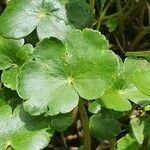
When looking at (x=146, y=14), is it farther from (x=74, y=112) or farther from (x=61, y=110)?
(x=61, y=110)

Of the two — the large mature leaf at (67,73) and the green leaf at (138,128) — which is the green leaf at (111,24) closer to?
the green leaf at (138,128)

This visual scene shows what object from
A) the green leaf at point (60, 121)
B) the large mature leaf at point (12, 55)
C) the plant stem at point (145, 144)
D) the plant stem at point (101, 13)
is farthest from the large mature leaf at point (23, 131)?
the plant stem at point (101, 13)

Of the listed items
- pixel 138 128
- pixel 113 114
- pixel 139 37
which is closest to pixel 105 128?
pixel 113 114

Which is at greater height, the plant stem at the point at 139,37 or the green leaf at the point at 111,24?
the green leaf at the point at 111,24

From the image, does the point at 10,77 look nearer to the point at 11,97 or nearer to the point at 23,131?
the point at 11,97

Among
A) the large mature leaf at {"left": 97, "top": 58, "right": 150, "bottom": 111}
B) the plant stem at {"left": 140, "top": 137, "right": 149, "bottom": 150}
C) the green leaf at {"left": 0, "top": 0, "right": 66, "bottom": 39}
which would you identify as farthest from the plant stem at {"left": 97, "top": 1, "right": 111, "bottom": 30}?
the plant stem at {"left": 140, "top": 137, "right": 149, "bottom": 150}
